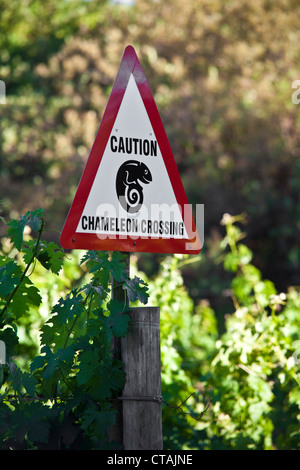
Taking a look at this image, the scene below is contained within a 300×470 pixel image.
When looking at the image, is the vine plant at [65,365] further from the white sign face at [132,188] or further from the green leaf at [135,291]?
the white sign face at [132,188]

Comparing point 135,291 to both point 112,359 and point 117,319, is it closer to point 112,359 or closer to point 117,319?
point 117,319

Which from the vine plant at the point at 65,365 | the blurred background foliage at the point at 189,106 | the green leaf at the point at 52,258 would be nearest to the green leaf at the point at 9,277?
the vine plant at the point at 65,365

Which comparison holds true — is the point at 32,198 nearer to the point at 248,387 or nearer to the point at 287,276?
the point at 287,276

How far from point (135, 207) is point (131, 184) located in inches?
3.2

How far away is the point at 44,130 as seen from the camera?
511 inches

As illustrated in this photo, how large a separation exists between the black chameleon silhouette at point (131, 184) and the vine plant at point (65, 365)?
0.59ft

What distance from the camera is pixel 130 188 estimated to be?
2107 mm

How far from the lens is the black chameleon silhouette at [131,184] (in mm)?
2094

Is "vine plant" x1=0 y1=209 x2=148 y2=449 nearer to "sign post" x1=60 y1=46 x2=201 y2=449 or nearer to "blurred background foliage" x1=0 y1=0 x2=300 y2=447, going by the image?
"sign post" x1=60 y1=46 x2=201 y2=449

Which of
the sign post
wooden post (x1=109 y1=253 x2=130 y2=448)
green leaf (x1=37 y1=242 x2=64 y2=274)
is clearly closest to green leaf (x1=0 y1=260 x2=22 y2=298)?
green leaf (x1=37 y1=242 x2=64 y2=274)

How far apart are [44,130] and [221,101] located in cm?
378

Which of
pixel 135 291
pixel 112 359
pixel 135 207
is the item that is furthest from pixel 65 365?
pixel 135 207
